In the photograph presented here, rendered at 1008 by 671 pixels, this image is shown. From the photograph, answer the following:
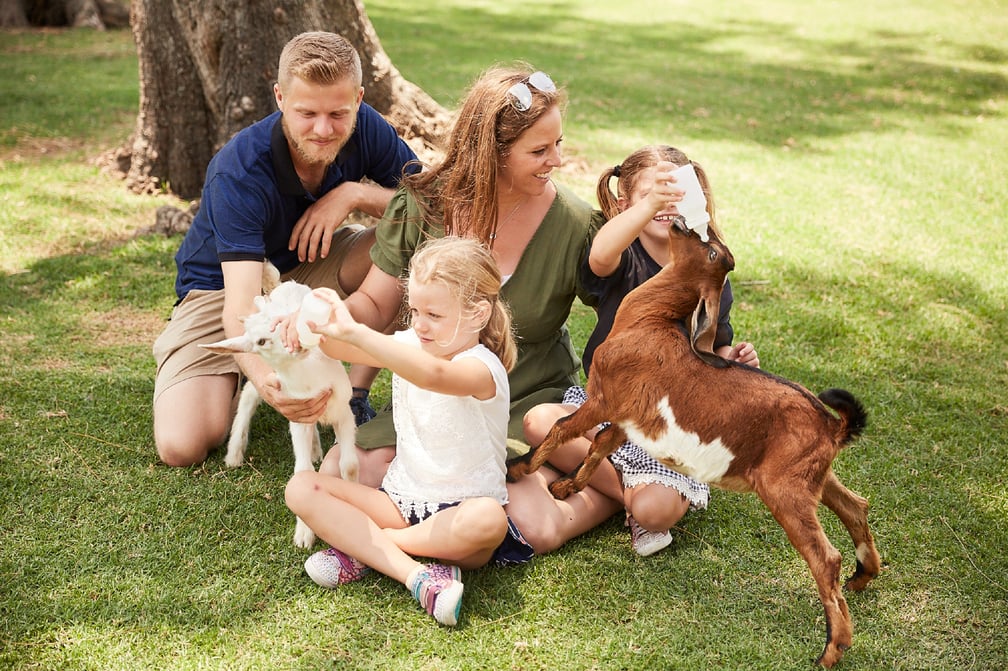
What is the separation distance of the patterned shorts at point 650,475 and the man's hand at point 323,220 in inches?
57.3

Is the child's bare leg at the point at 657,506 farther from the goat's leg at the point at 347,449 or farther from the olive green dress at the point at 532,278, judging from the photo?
the goat's leg at the point at 347,449

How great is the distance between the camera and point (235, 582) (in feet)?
10.9

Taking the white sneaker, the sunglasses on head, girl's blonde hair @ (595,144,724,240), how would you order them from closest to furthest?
the sunglasses on head, the white sneaker, girl's blonde hair @ (595,144,724,240)

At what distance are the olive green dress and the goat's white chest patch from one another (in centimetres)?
76

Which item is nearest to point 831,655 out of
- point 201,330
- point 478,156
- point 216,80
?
point 478,156

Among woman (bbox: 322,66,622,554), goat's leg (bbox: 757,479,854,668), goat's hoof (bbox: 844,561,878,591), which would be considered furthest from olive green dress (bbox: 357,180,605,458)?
goat's hoof (bbox: 844,561,878,591)

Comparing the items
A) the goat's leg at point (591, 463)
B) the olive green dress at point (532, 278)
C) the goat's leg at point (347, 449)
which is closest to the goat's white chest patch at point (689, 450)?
the goat's leg at point (591, 463)

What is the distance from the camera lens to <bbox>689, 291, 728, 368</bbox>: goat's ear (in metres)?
2.99

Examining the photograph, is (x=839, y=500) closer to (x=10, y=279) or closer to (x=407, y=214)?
(x=407, y=214)

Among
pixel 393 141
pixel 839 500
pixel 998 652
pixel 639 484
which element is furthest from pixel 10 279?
pixel 998 652

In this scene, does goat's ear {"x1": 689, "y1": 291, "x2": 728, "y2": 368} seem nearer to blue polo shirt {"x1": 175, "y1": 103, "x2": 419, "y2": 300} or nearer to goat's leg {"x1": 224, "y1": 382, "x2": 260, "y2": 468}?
blue polo shirt {"x1": 175, "y1": 103, "x2": 419, "y2": 300}

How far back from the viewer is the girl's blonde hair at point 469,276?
3082mm

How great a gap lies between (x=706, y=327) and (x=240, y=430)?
86.1 inches

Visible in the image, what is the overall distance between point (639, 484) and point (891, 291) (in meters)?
3.54
